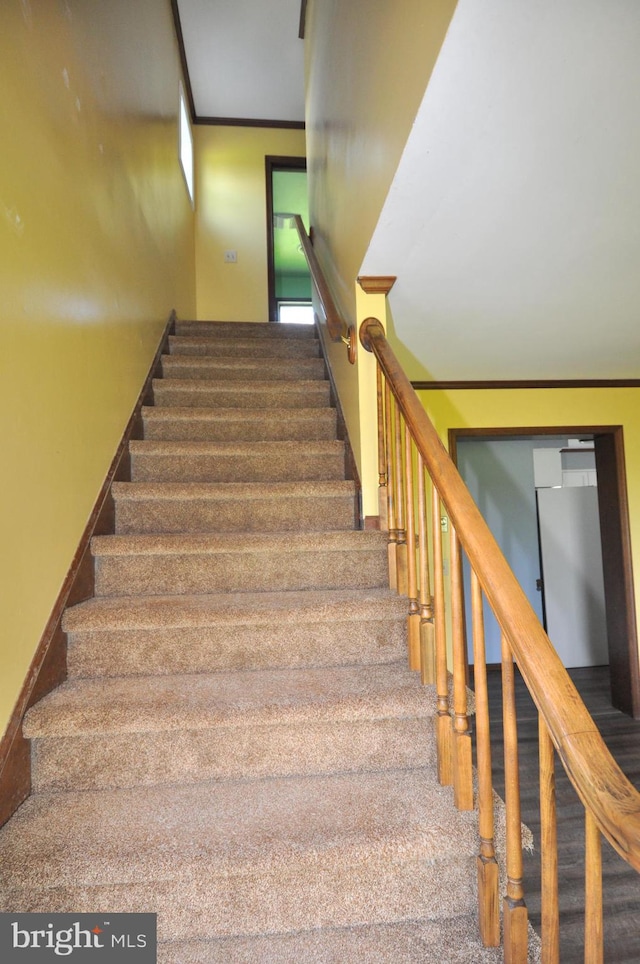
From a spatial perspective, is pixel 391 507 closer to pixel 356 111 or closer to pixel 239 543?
pixel 239 543

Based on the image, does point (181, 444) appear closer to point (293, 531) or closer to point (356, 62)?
point (293, 531)

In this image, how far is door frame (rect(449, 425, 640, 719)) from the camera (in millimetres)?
3594

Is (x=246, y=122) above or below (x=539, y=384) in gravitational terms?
above

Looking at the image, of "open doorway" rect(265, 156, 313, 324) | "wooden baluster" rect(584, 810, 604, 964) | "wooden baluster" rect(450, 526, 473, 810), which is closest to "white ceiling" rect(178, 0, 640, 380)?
"wooden baluster" rect(450, 526, 473, 810)

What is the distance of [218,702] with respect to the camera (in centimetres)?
152

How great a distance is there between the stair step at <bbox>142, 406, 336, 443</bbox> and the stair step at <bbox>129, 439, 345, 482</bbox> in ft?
0.49

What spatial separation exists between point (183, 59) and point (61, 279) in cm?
435

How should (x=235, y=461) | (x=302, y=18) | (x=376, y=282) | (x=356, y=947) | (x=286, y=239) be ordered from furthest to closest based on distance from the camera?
(x=286, y=239)
(x=302, y=18)
(x=235, y=461)
(x=376, y=282)
(x=356, y=947)

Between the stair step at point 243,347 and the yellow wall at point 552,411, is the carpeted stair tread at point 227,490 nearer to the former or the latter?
the yellow wall at point 552,411

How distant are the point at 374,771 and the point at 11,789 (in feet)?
3.02

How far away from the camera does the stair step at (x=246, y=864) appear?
113 centimetres

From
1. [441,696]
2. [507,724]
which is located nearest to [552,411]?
[441,696]

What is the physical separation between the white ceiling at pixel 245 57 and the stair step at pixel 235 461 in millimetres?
4071

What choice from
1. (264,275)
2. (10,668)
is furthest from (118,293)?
(264,275)
